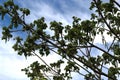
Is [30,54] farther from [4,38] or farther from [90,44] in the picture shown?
[90,44]

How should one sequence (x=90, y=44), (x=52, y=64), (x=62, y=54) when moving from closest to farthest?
(x=90, y=44), (x=62, y=54), (x=52, y=64)

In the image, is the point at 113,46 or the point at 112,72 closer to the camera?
the point at 112,72

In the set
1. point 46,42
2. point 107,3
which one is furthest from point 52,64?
point 107,3

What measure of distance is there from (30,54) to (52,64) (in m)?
2.28

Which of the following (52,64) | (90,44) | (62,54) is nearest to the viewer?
(90,44)

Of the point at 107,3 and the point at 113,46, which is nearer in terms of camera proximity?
the point at 107,3

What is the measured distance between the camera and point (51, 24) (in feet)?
51.3

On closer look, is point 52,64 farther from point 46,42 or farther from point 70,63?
point 46,42

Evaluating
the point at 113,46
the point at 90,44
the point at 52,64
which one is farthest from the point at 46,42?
the point at 113,46

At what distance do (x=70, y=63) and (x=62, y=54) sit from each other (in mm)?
706

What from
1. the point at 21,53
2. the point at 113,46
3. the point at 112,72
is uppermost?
the point at 113,46

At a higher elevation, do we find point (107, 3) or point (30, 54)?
point (107, 3)

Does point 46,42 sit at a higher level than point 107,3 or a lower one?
lower

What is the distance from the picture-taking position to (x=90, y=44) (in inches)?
586
